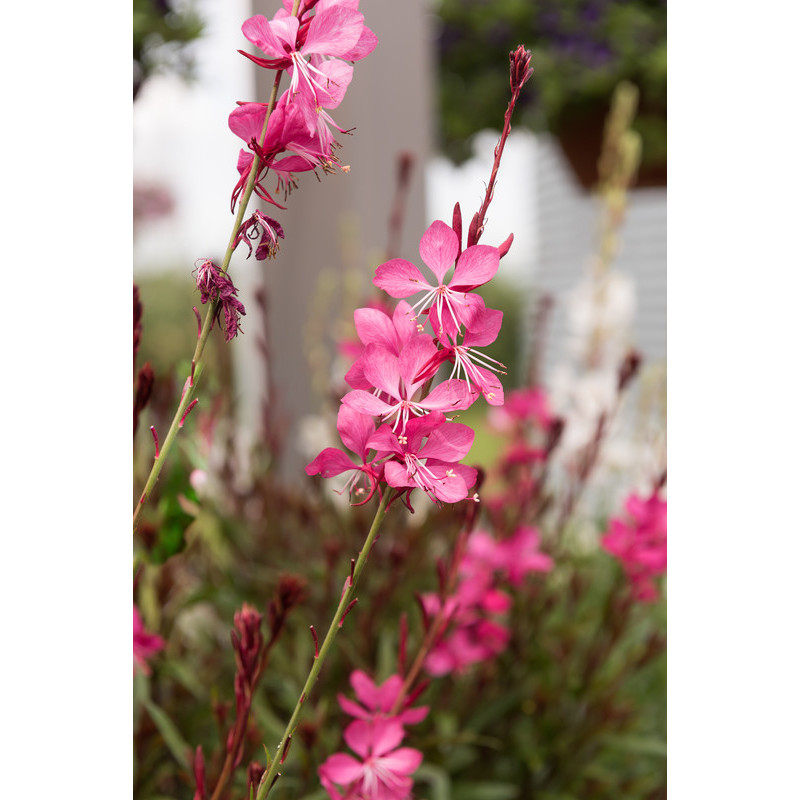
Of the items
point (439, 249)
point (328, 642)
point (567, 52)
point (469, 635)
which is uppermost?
point (567, 52)

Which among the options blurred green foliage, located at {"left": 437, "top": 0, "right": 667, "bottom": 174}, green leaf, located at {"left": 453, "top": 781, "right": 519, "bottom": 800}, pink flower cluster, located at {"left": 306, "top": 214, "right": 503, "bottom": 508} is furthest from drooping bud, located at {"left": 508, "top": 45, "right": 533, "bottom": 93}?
blurred green foliage, located at {"left": 437, "top": 0, "right": 667, "bottom": 174}

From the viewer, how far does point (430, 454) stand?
0.20 metres

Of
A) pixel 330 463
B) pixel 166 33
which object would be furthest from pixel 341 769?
pixel 166 33

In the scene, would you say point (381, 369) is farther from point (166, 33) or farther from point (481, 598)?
point (166, 33)

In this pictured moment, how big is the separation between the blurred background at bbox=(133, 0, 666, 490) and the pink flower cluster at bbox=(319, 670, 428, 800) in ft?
0.61

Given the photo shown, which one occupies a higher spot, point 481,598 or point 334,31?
point 334,31

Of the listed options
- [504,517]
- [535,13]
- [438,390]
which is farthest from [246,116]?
[535,13]

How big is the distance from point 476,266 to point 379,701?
20 centimetres

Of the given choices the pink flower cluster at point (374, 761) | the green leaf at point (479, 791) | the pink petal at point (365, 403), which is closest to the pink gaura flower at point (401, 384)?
the pink petal at point (365, 403)

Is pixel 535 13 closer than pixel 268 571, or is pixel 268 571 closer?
pixel 268 571

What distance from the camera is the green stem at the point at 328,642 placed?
0.61 ft

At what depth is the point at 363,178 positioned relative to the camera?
110 cm
